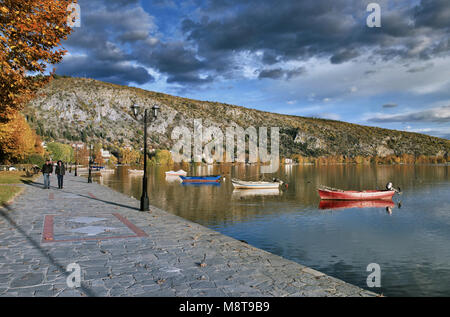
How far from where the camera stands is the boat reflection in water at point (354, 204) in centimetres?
3262

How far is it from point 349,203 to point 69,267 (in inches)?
1281

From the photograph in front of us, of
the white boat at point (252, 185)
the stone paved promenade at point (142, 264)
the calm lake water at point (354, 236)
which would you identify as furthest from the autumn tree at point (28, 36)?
the white boat at point (252, 185)

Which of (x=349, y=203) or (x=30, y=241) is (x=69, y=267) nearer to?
(x=30, y=241)

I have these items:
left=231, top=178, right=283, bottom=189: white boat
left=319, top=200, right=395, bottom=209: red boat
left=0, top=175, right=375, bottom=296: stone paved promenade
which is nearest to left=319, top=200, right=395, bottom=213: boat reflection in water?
left=319, top=200, right=395, bottom=209: red boat

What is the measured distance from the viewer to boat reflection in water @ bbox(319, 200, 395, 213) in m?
32.6

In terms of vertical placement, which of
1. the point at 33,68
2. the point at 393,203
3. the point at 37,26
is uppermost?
the point at 37,26

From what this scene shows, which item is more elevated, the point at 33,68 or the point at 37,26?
the point at 37,26

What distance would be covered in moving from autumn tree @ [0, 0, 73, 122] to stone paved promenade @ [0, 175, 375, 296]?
18.1 feet

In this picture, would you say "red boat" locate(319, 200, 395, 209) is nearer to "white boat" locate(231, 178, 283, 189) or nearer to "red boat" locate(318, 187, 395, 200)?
"red boat" locate(318, 187, 395, 200)

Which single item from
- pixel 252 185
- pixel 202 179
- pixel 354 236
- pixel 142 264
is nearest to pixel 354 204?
pixel 354 236

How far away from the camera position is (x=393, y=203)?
35.9 metres

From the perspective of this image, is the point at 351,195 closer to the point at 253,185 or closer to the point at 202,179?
the point at 253,185

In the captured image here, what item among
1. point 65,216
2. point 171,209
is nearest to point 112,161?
point 171,209

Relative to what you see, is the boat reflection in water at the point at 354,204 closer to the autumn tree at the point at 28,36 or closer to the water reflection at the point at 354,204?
the water reflection at the point at 354,204
